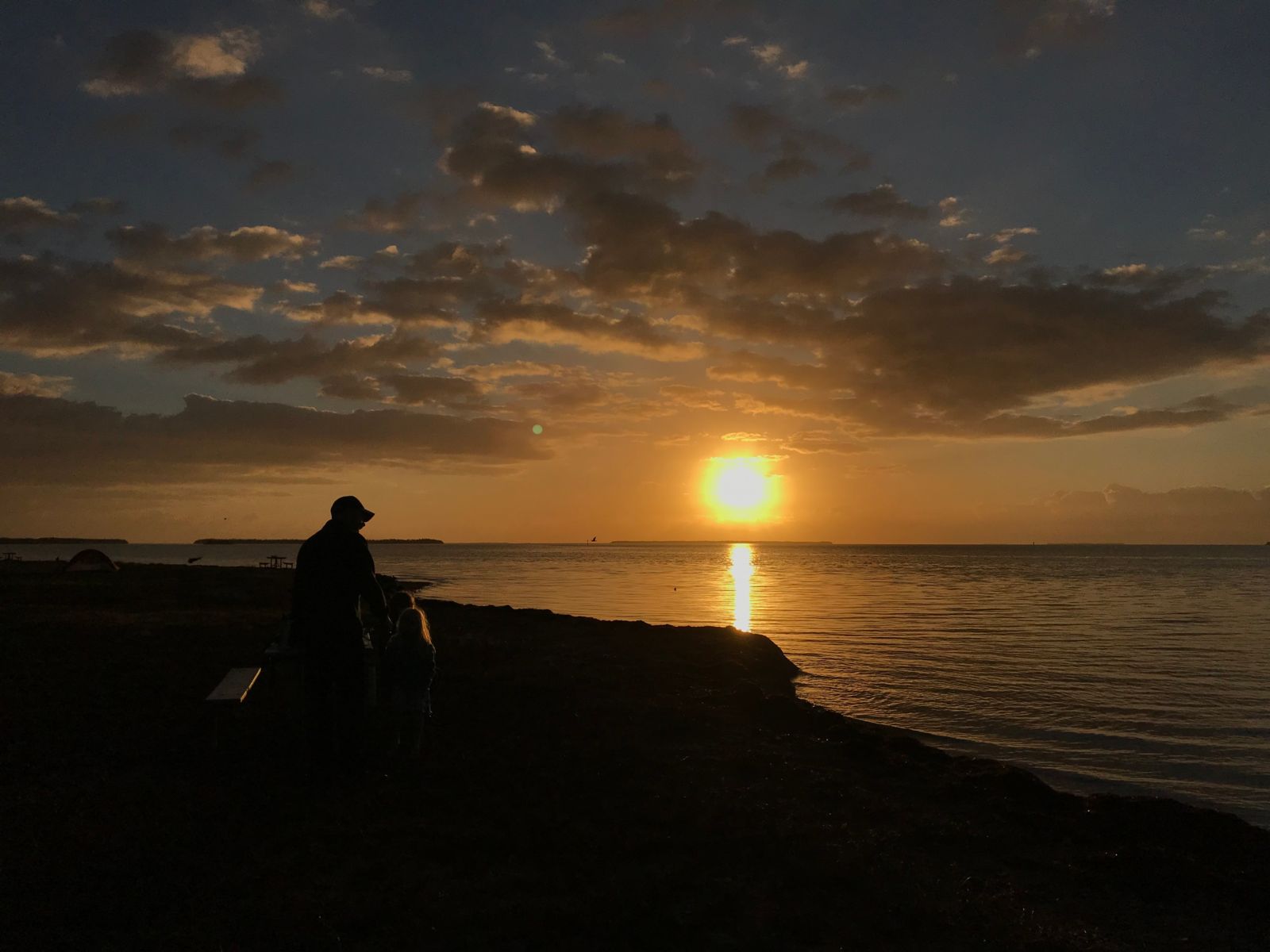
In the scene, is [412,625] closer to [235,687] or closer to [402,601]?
[235,687]

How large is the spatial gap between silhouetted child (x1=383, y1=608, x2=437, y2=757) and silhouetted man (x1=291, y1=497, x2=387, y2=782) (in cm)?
89

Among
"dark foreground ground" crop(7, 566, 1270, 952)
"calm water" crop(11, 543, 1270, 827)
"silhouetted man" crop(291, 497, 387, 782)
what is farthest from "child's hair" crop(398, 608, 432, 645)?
"calm water" crop(11, 543, 1270, 827)

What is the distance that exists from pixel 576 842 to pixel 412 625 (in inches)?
140

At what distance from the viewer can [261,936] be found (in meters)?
5.27

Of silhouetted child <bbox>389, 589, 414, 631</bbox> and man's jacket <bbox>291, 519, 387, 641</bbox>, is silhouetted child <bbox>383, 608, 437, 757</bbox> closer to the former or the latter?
silhouetted child <bbox>389, 589, 414, 631</bbox>

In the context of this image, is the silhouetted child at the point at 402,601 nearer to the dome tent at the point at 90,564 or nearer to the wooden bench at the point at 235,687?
the wooden bench at the point at 235,687

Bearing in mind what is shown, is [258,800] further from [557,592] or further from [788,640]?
[557,592]

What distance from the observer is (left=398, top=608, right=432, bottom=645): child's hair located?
9492 millimetres

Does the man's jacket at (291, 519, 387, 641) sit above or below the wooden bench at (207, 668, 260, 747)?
above

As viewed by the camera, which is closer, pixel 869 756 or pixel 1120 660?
pixel 869 756

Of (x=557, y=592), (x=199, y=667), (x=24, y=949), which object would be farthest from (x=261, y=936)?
(x=557, y=592)

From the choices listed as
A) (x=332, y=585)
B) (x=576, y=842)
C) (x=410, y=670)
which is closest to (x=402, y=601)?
(x=410, y=670)

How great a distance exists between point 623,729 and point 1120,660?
2021 cm

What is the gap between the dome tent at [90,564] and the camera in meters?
46.4
